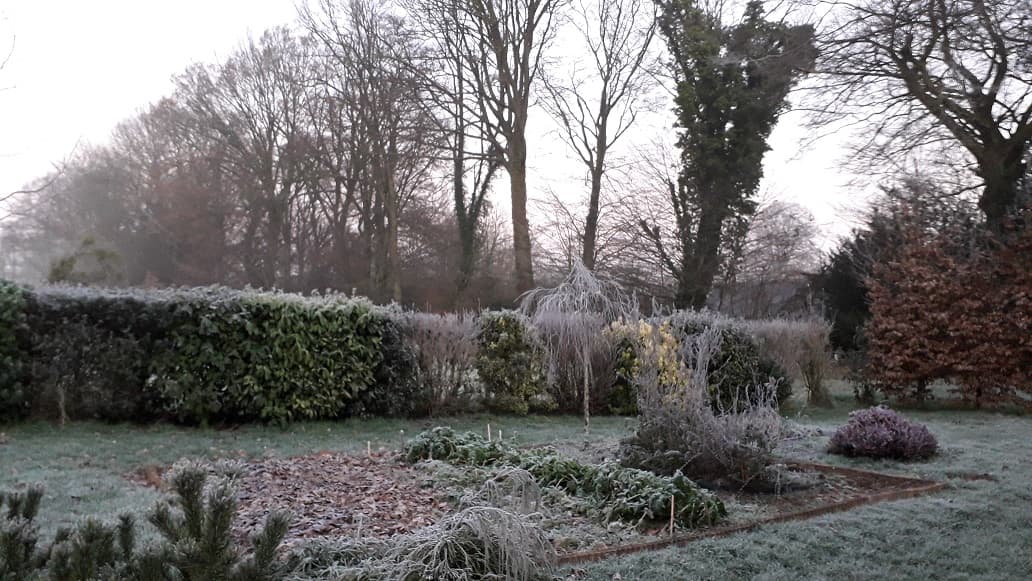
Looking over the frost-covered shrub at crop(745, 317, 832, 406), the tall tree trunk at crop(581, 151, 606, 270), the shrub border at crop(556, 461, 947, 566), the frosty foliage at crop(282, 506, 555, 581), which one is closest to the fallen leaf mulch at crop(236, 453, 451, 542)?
the frosty foliage at crop(282, 506, 555, 581)

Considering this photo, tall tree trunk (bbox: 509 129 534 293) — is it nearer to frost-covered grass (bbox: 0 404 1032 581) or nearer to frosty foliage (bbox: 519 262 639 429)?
frosty foliage (bbox: 519 262 639 429)

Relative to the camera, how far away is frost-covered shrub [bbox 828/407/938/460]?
7098 millimetres

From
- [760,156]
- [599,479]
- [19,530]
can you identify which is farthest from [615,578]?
[760,156]

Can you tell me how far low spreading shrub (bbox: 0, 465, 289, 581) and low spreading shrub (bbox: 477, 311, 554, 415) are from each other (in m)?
8.55

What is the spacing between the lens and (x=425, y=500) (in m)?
5.18

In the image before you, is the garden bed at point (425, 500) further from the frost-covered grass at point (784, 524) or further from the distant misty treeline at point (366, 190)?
the distant misty treeline at point (366, 190)

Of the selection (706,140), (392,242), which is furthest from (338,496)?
(706,140)

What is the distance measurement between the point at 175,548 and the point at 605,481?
11.7ft

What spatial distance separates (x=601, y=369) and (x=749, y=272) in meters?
12.8

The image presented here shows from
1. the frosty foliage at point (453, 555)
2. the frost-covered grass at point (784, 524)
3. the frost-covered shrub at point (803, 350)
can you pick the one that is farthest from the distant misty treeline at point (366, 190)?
the frosty foliage at point (453, 555)

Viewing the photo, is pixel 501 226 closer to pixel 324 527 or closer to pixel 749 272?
pixel 749 272

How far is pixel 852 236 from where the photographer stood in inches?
795

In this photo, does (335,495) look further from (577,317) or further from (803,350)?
(803,350)

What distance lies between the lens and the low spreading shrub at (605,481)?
468cm
